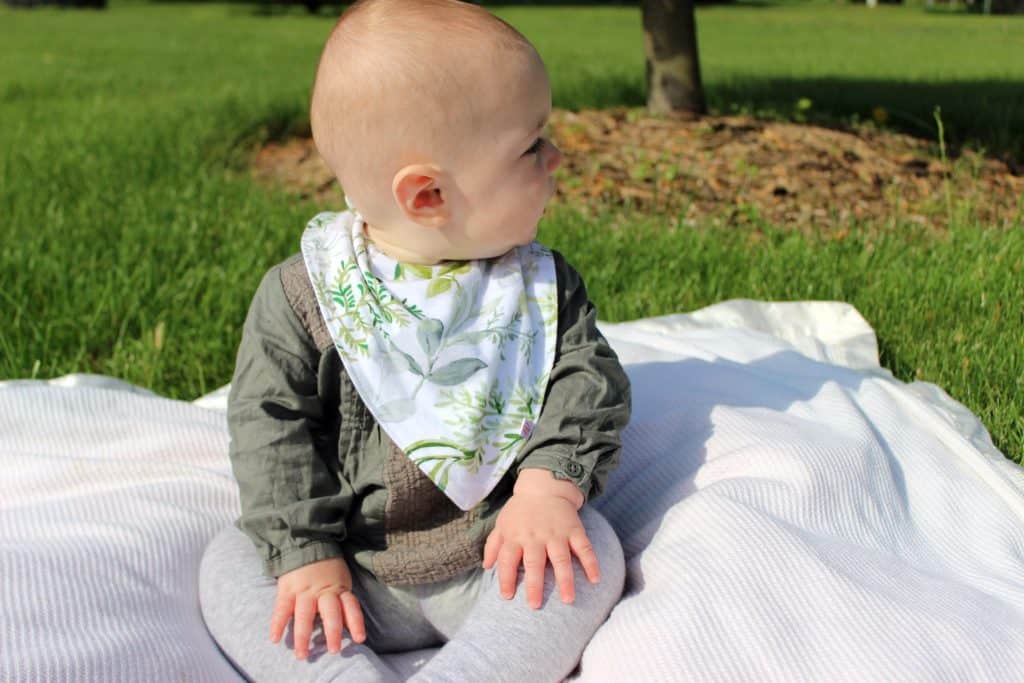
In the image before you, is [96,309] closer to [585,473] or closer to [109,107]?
[585,473]

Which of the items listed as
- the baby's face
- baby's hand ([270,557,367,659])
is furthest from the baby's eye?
baby's hand ([270,557,367,659])

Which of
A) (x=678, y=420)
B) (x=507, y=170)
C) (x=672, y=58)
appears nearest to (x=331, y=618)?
(x=507, y=170)

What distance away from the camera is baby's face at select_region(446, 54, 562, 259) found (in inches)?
61.7

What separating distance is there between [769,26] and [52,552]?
16.7m

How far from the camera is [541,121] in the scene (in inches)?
63.9

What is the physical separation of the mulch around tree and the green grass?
0.25 metres

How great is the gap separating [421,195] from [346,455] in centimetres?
45

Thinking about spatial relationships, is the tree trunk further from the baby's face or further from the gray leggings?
the gray leggings

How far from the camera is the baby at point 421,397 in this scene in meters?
1.54

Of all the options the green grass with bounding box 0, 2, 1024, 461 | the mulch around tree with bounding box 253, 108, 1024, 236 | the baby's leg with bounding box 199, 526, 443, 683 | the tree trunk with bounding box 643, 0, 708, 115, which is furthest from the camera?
the tree trunk with bounding box 643, 0, 708, 115

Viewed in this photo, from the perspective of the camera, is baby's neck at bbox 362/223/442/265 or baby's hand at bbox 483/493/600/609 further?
baby's neck at bbox 362/223/442/265

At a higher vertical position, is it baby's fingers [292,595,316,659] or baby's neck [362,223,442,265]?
baby's neck [362,223,442,265]

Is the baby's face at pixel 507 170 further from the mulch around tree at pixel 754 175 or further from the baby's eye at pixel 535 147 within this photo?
the mulch around tree at pixel 754 175

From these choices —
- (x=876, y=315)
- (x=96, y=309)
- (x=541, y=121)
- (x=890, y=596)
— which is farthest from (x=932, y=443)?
(x=96, y=309)
